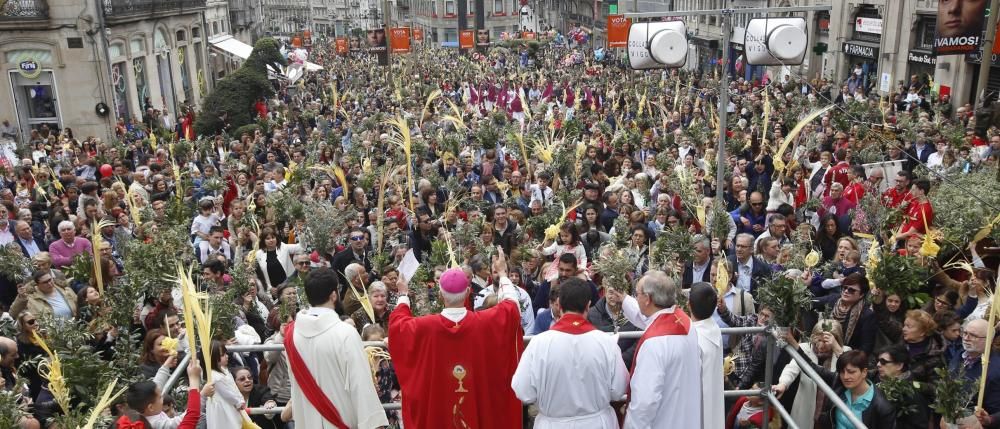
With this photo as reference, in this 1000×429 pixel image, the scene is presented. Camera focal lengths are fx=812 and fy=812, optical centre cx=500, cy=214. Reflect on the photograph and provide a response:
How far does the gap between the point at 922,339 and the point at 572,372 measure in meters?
3.12

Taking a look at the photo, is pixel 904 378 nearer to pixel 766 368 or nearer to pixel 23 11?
pixel 766 368

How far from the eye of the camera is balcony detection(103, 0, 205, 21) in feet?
93.1

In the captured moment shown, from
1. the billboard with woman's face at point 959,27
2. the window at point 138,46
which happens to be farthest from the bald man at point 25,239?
the window at point 138,46

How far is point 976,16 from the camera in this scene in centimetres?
Answer: 1692

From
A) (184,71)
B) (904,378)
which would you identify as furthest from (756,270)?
(184,71)

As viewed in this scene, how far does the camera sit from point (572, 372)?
13.7 ft

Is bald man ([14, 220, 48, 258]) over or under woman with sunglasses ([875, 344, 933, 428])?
under

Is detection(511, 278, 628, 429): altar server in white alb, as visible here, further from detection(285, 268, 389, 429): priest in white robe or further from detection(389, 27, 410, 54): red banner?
detection(389, 27, 410, 54): red banner

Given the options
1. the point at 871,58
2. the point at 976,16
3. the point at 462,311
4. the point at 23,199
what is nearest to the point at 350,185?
the point at 23,199

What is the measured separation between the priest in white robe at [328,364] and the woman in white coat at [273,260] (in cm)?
456

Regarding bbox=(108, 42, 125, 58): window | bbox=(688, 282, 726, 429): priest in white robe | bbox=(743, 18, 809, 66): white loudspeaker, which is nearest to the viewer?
bbox=(688, 282, 726, 429): priest in white robe

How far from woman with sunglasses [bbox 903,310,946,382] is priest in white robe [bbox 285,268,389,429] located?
3.82 metres

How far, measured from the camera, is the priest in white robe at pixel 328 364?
4.43 m

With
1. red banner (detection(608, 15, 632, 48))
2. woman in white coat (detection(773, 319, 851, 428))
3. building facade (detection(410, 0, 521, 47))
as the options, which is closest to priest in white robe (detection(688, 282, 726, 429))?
woman in white coat (detection(773, 319, 851, 428))
